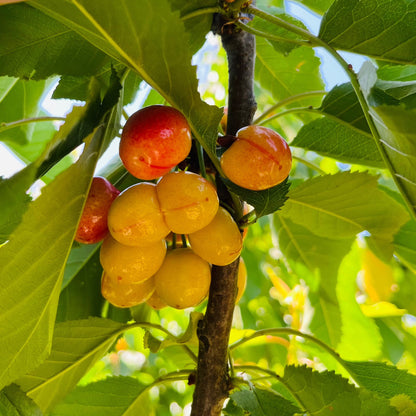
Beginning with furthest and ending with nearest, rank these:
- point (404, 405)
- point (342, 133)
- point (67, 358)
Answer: point (342, 133), point (67, 358), point (404, 405)

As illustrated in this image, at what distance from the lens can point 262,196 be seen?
678 mm

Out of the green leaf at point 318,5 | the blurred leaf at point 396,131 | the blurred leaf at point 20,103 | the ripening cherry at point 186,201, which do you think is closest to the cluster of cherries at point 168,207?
the ripening cherry at point 186,201

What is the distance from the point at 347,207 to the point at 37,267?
1.80ft

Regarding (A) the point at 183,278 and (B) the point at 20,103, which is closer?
(A) the point at 183,278

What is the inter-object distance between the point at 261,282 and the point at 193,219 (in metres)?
1.11

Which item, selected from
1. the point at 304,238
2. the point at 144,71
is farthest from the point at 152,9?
the point at 304,238

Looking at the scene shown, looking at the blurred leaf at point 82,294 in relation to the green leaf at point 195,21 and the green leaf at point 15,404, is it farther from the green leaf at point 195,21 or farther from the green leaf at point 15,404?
the green leaf at point 195,21

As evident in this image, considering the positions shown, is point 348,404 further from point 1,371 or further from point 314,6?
point 314,6

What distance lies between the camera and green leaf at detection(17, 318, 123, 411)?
0.85 m

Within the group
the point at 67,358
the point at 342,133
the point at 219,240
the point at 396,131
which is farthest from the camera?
the point at 342,133

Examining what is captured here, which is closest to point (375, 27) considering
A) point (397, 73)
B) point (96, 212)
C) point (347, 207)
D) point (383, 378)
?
point (397, 73)

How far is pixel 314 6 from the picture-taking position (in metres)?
1.26

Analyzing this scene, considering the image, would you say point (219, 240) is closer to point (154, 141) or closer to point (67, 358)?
point (154, 141)

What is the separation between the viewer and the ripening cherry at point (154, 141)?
616 millimetres
